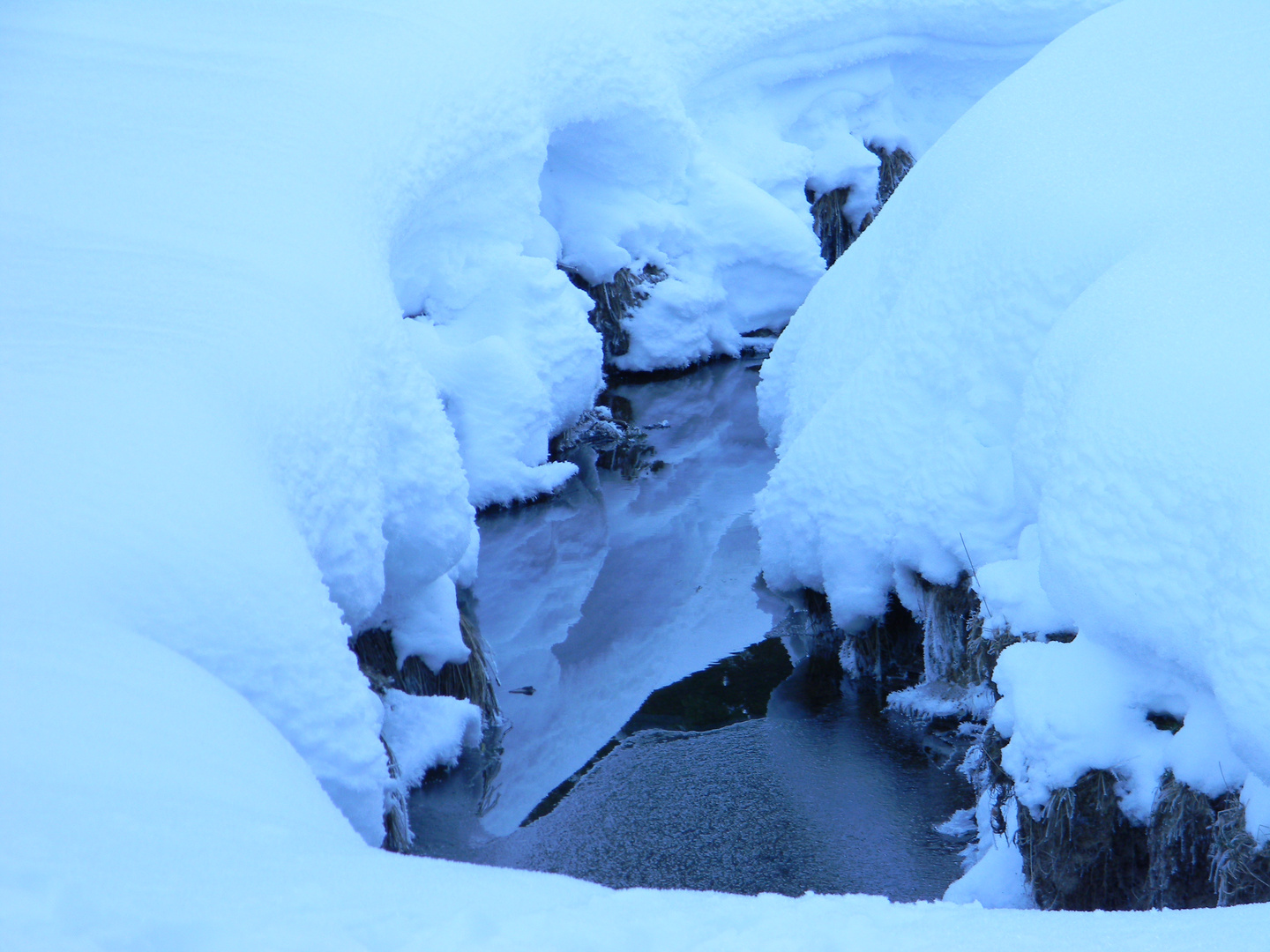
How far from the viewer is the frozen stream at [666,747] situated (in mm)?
4738

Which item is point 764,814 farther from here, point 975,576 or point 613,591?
point 613,591

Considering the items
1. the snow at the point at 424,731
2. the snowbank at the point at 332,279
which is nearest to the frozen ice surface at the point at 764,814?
the snow at the point at 424,731

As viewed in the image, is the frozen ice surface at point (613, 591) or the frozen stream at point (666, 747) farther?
the frozen ice surface at point (613, 591)

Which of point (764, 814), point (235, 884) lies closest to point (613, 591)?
point (764, 814)

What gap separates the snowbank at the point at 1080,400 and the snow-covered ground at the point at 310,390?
0.06 metres

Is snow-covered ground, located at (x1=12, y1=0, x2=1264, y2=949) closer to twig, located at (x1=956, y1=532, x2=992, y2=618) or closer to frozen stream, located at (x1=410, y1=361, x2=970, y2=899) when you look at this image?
twig, located at (x1=956, y1=532, x2=992, y2=618)

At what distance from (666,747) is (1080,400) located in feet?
8.15

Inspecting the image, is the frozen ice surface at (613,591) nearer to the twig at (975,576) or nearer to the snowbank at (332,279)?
the snowbank at (332,279)

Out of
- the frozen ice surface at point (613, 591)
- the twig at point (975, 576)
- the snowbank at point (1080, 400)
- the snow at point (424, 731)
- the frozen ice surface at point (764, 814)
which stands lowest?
the frozen ice surface at point (613, 591)

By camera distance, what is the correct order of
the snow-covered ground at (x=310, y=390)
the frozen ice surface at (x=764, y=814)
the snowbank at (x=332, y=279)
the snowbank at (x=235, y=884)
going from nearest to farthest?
the snowbank at (x=235, y=884)
the snow-covered ground at (x=310, y=390)
the snowbank at (x=332, y=279)
the frozen ice surface at (x=764, y=814)

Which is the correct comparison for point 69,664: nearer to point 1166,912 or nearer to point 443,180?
point 1166,912

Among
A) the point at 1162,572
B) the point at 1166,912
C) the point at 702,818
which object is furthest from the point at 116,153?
the point at 1166,912

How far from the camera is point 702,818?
500 centimetres

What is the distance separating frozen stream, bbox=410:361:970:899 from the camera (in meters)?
4.74
